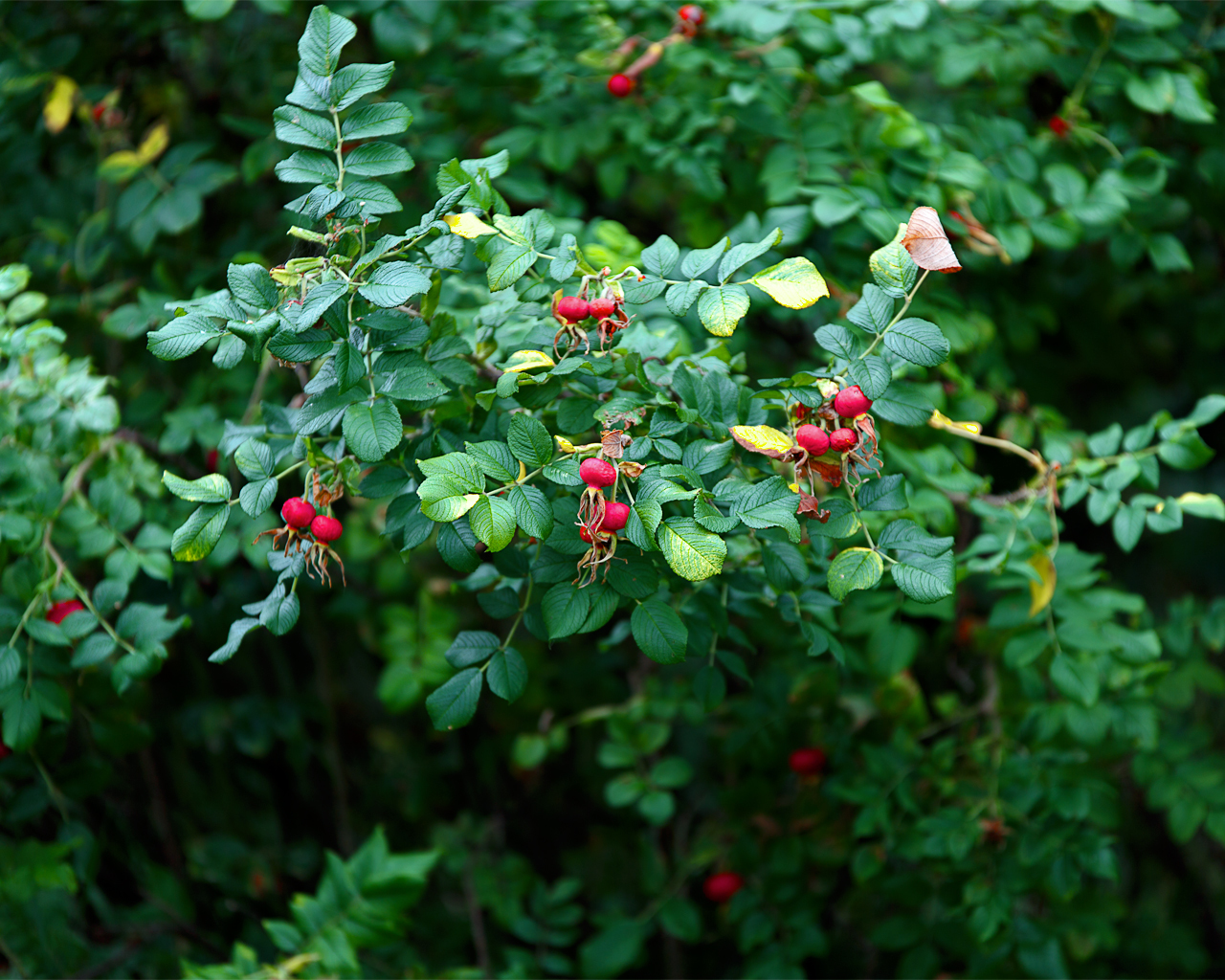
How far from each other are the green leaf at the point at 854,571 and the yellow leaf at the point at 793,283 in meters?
0.19

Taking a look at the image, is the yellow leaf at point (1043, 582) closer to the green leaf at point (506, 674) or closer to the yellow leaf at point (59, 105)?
the green leaf at point (506, 674)

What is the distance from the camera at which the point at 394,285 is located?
2.29ft

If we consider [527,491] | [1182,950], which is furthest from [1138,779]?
[527,491]

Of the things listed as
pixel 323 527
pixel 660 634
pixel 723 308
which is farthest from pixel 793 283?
pixel 323 527

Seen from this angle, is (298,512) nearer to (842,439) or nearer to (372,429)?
(372,429)

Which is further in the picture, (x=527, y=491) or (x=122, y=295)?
(x=122, y=295)

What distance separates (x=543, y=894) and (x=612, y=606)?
91 cm

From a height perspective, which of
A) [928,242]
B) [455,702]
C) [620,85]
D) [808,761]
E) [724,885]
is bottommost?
[724,885]

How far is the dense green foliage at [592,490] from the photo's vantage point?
76 cm

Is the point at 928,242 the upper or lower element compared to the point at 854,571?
upper

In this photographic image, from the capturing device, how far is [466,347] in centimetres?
83

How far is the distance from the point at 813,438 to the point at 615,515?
162 mm

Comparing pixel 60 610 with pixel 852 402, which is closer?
pixel 852 402

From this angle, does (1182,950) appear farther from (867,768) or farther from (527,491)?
(527,491)
